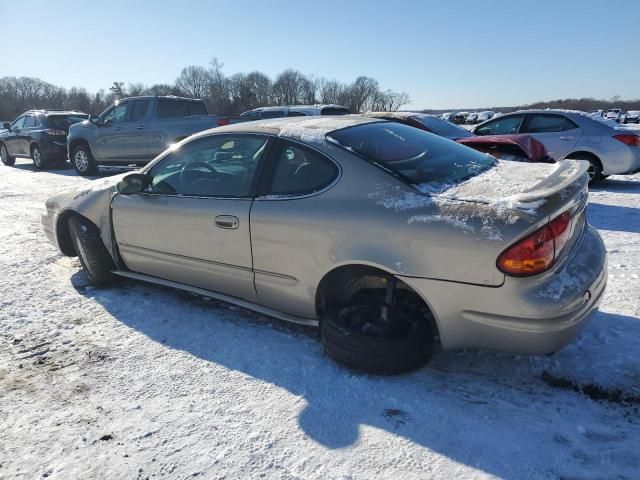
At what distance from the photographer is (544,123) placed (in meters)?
8.59

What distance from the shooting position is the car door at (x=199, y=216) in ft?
10.1

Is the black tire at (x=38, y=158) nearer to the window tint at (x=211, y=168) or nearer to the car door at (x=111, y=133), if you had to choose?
the car door at (x=111, y=133)

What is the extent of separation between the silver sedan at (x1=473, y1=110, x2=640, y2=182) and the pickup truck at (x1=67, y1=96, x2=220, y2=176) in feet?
22.1

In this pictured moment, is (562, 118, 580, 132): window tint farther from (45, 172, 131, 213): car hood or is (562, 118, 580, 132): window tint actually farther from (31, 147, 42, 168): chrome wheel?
(31, 147, 42, 168): chrome wheel

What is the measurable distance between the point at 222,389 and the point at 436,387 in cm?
120

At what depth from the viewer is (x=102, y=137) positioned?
11.1 metres

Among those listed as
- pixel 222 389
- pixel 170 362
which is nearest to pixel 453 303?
pixel 222 389

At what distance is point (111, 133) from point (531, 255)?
11.0 m

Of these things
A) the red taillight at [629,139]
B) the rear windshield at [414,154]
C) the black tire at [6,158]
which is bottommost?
the black tire at [6,158]

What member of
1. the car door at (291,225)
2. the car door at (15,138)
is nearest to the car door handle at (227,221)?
the car door at (291,225)

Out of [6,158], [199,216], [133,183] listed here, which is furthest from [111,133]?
[199,216]

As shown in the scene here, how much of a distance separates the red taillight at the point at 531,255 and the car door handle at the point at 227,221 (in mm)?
1657

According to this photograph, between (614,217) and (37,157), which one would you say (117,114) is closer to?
(37,157)

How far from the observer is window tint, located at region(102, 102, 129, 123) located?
35.7 feet
